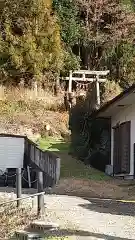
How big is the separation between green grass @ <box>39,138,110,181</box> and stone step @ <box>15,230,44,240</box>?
771 cm

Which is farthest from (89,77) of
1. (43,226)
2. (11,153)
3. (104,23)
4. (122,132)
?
(43,226)

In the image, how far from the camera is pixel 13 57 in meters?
26.7

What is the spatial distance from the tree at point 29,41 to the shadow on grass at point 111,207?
1699cm

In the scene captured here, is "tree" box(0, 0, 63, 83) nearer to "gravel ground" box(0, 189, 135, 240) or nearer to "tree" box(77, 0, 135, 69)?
"tree" box(77, 0, 135, 69)

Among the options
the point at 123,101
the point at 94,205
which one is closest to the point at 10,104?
the point at 123,101

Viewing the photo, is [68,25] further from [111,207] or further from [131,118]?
[111,207]

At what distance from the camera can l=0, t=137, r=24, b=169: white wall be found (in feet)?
61.5

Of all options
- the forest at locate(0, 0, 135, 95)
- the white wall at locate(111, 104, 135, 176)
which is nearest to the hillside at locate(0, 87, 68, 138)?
the forest at locate(0, 0, 135, 95)

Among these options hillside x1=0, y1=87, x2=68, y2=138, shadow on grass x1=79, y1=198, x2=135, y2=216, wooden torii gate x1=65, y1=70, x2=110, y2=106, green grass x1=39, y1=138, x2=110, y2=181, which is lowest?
green grass x1=39, y1=138, x2=110, y2=181

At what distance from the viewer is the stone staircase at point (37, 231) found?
7573mm

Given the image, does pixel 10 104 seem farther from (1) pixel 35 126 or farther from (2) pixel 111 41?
(2) pixel 111 41

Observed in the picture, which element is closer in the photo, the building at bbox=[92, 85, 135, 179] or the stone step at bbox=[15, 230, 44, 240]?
the stone step at bbox=[15, 230, 44, 240]

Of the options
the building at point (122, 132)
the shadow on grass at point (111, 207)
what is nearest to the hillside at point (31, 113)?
the building at point (122, 132)

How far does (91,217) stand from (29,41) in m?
19.3
